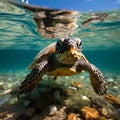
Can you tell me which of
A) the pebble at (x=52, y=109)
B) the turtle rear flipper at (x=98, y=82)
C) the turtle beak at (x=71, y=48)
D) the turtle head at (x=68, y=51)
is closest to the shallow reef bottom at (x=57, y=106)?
the pebble at (x=52, y=109)

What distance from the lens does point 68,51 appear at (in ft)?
14.7

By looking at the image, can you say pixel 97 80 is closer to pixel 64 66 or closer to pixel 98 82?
pixel 98 82

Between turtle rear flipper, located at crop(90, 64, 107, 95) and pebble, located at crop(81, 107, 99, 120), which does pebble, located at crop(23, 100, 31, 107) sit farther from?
turtle rear flipper, located at crop(90, 64, 107, 95)

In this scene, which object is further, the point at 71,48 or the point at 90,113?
the point at 71,48

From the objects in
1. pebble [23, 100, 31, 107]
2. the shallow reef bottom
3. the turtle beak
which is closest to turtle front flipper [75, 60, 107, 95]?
the shallow reef bottom

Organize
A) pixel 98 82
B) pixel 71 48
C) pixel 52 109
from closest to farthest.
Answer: pixel 52 109 → pixel 71 48 → pixel 98 82

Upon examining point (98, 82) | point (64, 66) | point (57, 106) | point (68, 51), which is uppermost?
point (68, 51)

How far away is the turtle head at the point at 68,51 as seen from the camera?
4.44 metres

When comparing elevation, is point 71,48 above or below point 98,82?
above

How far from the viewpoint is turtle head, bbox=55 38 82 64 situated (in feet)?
14.6

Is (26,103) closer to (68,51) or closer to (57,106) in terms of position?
(57,106)

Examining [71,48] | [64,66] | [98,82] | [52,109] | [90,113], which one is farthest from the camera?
[98,82]

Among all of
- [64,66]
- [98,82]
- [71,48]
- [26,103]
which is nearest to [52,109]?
[26,103]

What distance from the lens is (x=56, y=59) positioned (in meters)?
5.39
